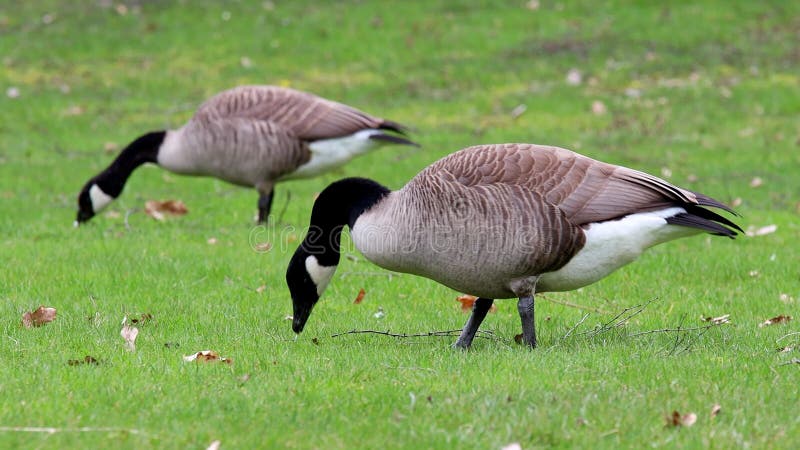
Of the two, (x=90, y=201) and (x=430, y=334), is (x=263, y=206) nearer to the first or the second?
(x=90, y=201)

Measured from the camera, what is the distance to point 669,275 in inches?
350

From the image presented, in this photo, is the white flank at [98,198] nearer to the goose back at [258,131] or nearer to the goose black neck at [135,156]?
the goose black neck at [135,156]

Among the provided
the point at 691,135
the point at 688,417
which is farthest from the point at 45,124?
the point at 688,417

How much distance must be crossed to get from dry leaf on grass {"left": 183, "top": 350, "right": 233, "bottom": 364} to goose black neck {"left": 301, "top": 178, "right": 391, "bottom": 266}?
1.07 m

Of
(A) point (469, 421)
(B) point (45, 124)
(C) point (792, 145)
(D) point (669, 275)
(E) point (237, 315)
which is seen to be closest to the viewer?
(A) point (469, 421)

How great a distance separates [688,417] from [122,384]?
9.73 ft

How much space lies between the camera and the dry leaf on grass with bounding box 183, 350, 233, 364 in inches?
236

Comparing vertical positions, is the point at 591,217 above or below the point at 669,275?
above

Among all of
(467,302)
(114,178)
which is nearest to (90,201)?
(114,178)

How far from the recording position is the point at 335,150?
38.4 ft

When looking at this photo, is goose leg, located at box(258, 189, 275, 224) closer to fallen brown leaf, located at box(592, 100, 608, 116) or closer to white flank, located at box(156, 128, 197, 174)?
white flank, located at box(156, 128, 197, 174)

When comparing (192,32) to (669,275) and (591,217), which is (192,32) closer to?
(669,275)

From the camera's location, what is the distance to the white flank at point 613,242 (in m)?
6.24

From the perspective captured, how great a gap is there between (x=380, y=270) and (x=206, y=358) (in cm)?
330
